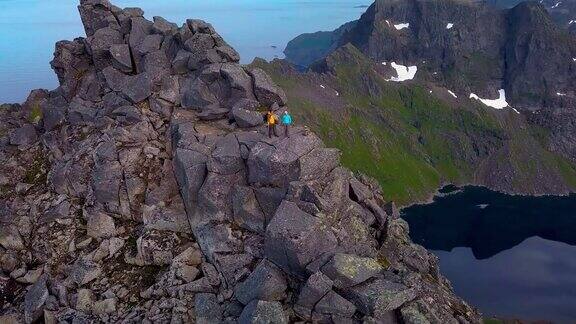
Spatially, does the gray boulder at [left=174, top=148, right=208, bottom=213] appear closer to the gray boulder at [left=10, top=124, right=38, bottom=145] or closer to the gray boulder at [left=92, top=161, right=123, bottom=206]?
the gray boulder at [left=92, top=161, right=123, bottom=206]

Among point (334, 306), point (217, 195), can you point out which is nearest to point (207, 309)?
point (334, 306)

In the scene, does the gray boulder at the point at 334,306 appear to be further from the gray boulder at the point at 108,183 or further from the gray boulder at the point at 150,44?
the gray boulder at the point at 150,44

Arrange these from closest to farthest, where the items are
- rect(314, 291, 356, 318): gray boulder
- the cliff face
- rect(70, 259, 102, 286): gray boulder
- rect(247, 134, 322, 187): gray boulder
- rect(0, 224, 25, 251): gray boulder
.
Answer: rect(314, 291, 356, 318): gray boulder < the cliff face < rect(247, 134, 322, 187): gray boulder < rect(70, 259, 102, 286): gray boulder < rect(0, 224, 25, 251): gray boulder

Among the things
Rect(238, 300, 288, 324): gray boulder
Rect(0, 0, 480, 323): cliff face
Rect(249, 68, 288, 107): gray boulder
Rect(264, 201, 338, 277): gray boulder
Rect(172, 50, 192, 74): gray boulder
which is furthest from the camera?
Rect(172, 50, 192, 74): gray boulder

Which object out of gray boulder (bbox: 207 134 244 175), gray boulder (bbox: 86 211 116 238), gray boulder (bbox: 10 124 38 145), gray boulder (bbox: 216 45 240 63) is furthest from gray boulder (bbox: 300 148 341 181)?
gray boulder (bbox: 10 124 38 145)

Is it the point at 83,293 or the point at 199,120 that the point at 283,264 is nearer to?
the point at 83,293

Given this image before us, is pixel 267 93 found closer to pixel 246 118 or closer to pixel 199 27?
pixel 246 118
